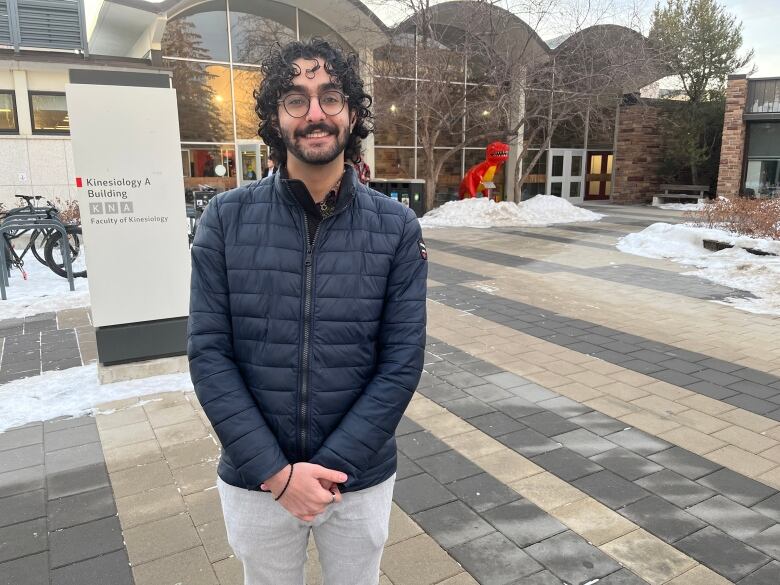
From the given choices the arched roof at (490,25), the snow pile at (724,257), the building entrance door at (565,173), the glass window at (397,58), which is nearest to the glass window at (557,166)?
the building entrance door at (565,173)

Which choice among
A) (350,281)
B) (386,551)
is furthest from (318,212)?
(386,551)

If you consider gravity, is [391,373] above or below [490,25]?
below

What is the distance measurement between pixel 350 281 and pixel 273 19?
19.7 metres

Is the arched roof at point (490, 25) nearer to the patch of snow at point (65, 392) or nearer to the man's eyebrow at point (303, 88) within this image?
the patch of snow at point (65, 392)

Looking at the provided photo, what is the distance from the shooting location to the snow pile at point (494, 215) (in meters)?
17.2

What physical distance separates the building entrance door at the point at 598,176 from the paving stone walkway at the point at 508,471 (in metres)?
20.8

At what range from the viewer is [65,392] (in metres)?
4.76

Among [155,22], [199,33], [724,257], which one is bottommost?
[724,257]

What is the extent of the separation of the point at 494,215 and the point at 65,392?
566 inches

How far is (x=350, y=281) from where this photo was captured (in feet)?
5.70

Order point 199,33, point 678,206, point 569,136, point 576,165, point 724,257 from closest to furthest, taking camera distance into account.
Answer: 1. point 724,257
2. point 199,33
3. point 678,206
4. point 569,136
5. point 576,165

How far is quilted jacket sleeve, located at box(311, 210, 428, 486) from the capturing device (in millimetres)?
1660

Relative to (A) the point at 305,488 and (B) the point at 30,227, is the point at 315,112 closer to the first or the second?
(A) the point at 305,488

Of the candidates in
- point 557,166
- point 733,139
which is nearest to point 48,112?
point 557,166
